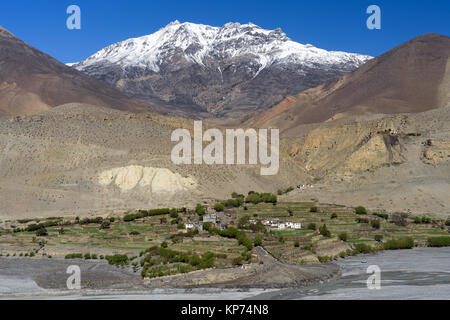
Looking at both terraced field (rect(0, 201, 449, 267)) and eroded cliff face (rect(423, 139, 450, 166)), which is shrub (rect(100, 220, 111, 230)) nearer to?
terraced field (rect(0, 201, 449, 267))

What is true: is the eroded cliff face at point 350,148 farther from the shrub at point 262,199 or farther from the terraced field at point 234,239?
the terraced field at point 234,239

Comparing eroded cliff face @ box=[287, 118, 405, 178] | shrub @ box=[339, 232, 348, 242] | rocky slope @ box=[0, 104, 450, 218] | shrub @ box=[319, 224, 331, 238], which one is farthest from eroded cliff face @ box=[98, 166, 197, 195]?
shrub @ box=[339, 232, 348, 242]

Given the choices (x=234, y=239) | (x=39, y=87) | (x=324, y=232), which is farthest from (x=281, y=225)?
(x=39, y=87)

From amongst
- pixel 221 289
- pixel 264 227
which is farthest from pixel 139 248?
pixel 221 289

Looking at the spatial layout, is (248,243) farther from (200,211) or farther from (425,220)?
(425,220)

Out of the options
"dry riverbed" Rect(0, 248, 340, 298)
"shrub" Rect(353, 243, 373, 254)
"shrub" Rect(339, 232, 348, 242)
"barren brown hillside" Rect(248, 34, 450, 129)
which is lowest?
"dry riverbed" Rect(0, 248, 340, 298)

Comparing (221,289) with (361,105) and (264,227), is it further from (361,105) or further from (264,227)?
→ (361,105)
